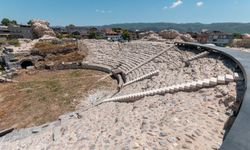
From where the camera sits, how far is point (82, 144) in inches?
298

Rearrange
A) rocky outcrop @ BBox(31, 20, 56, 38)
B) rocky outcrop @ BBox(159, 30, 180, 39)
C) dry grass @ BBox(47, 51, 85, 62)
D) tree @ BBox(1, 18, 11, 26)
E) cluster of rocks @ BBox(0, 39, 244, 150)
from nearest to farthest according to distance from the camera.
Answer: cluster of rocks @ BBox(0, 39, 244, 150) < dry grass @ BBox(47, 51, 85, 62) < rocky outcrop @ BBox(159, 30, 180, 39) < rocky outcrop @ BBox(31, 20, 56, 38) < tree @ BBox(1, 18, 11, 26)

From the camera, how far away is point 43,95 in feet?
68.4

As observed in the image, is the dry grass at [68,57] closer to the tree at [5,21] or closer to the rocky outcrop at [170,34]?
the rocky outcrop at [170,34]

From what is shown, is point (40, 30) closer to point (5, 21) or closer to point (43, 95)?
point (5, 21)

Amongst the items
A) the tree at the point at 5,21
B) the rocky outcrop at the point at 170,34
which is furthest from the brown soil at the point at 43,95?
the tree at the point at 5,21

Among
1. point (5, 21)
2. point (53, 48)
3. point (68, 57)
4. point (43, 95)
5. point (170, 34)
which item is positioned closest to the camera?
point (43, 95)

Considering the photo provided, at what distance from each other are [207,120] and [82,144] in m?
4.01

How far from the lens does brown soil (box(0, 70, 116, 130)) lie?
1647 centimetres

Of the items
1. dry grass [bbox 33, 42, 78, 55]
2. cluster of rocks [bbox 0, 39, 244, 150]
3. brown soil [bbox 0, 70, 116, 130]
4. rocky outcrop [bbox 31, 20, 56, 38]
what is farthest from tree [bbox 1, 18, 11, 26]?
cluster of rocks [bbox 0, 39, 244, 150]

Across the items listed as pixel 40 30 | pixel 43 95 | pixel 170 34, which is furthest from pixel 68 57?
pixel 40 30

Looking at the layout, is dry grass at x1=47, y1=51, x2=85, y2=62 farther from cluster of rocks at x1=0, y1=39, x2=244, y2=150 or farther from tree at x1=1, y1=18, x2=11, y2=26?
tree at x1=1, y1=18, x2=11, y2=26

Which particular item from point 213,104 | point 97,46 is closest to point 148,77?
point 213,104

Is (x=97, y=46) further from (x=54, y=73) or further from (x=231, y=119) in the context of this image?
(x=231, y=119)

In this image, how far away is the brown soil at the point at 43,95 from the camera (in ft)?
54.0
